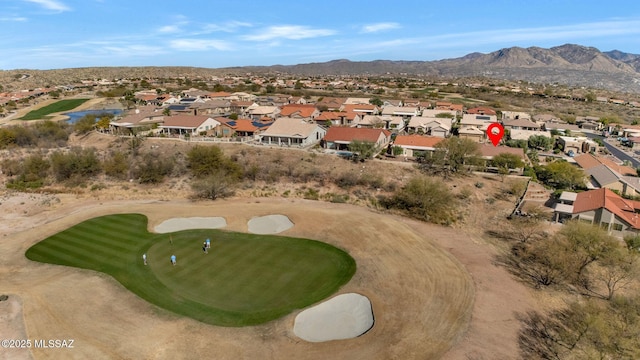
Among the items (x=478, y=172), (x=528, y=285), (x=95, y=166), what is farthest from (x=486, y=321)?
(x=95, y=166)

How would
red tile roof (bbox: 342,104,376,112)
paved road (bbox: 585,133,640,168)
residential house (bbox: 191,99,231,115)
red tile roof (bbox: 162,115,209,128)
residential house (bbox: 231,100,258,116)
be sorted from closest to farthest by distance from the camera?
paved road (bbox: 585,133,640,168)
red tile roof (bbox: 162,115,209,128)
residential house (bbox: 191,99,231,115)
residential house (bbox: 231,100,258,116)
red tile roof (bbox: 342,104,376,112)

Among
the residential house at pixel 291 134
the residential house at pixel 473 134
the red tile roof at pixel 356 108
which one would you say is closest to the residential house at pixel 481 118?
the residential house at pixel 473 134

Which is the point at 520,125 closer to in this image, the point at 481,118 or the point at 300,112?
the point at 481,118

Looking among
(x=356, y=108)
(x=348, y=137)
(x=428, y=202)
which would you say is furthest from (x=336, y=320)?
(x=356, y=108)

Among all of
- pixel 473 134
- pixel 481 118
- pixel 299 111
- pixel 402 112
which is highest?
pixel 299 111

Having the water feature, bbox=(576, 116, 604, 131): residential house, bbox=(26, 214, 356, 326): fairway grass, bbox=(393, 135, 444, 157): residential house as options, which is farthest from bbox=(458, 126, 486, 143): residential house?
the water feature

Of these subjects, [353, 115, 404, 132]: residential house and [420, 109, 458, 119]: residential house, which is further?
[420, 109, 458, 119]: residential house

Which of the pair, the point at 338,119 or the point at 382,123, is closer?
the point at 382,123

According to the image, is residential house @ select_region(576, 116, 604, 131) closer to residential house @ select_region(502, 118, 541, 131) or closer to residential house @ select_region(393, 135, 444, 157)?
residential house @ select_region(502, 118, 541, 131)
